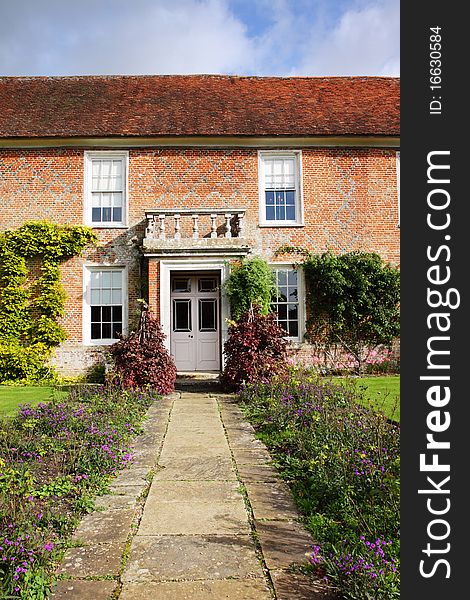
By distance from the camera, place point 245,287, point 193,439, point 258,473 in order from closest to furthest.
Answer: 1. point 258,473
2. point 193,439
3. point 245,287

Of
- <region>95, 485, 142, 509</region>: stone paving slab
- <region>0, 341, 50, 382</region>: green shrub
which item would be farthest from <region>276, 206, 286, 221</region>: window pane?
Answer: <region>95, 485, 142, 509</region>: stone paving slab

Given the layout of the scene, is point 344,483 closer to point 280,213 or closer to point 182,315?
point 182,315

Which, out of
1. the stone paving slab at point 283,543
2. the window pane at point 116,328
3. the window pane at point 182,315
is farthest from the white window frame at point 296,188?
the stone paving slab at point 283,543

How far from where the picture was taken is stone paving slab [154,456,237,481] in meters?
5.71

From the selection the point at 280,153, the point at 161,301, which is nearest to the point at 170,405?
the point at 161,301

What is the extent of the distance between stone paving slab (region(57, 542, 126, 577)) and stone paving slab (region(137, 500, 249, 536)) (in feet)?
1.12

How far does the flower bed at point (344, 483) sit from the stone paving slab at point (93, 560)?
1262 millimetres

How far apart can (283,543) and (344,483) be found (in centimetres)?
105

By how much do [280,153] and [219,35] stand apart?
10324mm

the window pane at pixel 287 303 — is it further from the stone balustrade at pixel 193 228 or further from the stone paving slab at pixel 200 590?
the stone paving slab at pixel 200 590

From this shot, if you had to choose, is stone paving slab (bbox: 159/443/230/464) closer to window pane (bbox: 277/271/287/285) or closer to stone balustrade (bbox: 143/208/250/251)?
stone balustrade (bbox: 143/208/250/251)

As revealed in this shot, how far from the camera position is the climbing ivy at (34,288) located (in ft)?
50.2

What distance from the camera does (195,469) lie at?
604 centimetres

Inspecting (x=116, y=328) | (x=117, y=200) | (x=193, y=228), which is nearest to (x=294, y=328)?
(x=193, y=228)
